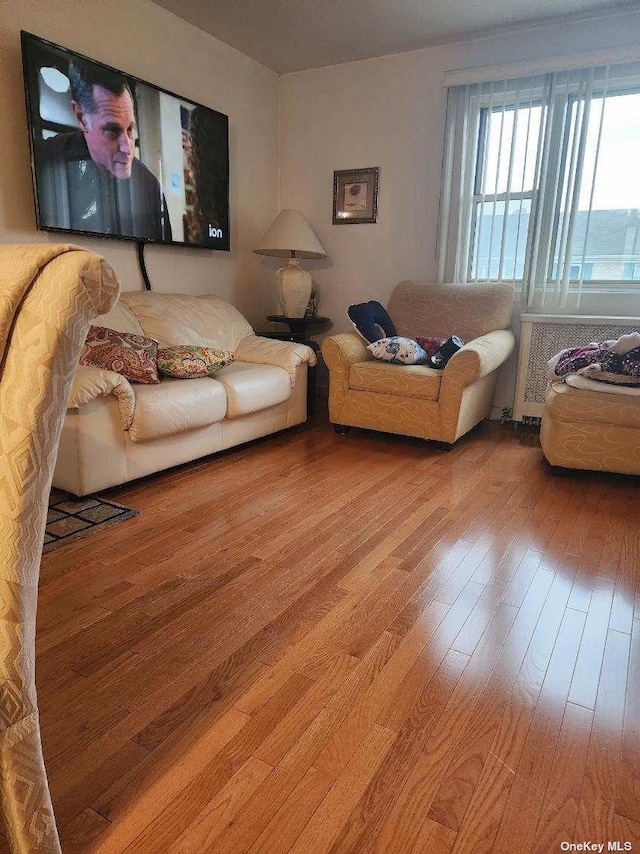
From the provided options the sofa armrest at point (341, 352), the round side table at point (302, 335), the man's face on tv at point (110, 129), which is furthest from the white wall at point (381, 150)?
the man's face on tv at point (110, 129)

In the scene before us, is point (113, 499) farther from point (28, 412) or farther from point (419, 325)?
point (419, 325)

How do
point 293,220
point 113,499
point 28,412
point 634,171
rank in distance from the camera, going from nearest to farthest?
point 28,412 < point 113,499 < point 634,171 < point 293,220

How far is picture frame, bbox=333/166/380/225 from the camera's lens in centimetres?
405

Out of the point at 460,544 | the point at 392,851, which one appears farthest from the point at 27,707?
the point at 460,544

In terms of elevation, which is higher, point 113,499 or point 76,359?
point 76,359

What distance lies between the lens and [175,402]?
8.05ft

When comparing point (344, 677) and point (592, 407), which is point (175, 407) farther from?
point (592, 407)

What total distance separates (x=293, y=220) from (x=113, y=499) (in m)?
2.46

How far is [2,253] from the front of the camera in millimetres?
770

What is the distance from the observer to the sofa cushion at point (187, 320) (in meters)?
3.04

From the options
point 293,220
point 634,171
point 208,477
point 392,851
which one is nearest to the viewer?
point 392,851

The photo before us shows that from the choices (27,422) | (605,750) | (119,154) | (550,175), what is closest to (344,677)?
(605,750)

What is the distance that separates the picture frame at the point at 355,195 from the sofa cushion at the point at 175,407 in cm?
212

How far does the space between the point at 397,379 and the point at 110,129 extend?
6.74 feet
